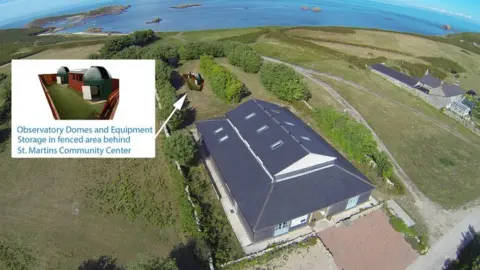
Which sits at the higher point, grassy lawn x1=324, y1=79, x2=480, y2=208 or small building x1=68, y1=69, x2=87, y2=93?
small building x1=68, y1=69, x2=87, y2=93

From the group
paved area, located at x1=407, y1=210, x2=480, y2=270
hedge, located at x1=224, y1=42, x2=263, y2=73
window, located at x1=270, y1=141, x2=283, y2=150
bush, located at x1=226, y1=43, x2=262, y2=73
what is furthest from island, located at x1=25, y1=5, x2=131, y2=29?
paved area, located at x1=407, y1=210, x2=480, y2=270

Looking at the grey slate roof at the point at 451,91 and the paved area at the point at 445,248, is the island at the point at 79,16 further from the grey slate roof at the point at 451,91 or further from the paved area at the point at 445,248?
the paved area at the point at 445,248

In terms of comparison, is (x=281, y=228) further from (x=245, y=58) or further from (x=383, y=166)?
(x=245, y=58)

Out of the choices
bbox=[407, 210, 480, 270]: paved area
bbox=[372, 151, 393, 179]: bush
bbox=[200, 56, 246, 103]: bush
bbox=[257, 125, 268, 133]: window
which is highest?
bbox=[200, 56, 246, 103]: bush

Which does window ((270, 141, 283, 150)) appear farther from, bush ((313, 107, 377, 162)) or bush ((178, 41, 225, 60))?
bush ((178, 41, 225, 60))

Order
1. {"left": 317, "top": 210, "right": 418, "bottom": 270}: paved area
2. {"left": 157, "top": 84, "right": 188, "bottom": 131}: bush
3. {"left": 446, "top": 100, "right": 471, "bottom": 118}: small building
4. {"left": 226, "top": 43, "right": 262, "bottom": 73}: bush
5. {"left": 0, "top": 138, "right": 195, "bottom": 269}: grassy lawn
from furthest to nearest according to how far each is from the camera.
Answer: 1. {"left": 226, "top": 43, "right": 262, "bottom": 73}: bush
2. {"left": 446, "top": 100, "right": 471, "bottom": 118}: small building
3. {"left": 157, "top": 84, "right": 188, "bottom": 131}: bush
4. {"left": 0, "top": 138, "right": 195, "bottom": 269}: grassy lawn
5. {"left": 317, "top": 210, "right": 418, "bottom": 270}: paved area

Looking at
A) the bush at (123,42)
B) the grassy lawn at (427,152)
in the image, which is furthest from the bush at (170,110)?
the bush at (123,42)

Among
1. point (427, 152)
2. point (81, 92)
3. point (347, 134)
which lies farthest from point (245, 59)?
point (81, 92)

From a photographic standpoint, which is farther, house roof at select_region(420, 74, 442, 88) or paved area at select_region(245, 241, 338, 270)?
house roof at select_region(420, 74, 442, 88)
